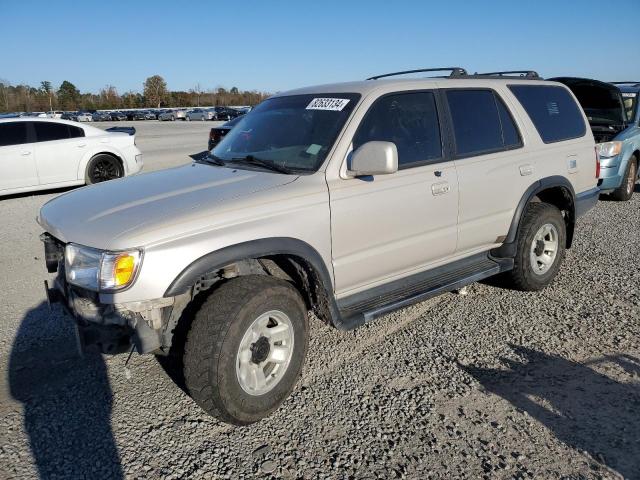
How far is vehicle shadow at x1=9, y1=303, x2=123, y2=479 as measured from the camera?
8.67ft

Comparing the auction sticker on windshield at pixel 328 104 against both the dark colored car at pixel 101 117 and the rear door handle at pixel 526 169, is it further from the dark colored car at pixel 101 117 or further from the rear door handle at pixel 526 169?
the dark colored car at pixel 101 117

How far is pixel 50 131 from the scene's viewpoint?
33.5 feet

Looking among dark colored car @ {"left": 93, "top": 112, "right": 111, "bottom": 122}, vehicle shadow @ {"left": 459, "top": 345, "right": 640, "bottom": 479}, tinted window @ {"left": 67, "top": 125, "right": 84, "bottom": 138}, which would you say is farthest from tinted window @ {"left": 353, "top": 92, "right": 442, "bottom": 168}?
dark colored car @ {"left": 93, "top": 112, "right": 111, "bottom": 122}

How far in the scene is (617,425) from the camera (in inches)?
112

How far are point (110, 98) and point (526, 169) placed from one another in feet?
278

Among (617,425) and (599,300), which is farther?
(599,300)

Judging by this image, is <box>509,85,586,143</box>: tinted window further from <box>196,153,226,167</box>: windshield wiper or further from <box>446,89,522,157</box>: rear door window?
<box>196,153,226,167</box>: windshield wiper

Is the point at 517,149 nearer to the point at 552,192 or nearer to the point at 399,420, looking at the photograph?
the point at 552,192

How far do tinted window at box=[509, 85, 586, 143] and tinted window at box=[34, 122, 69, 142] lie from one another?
904cm

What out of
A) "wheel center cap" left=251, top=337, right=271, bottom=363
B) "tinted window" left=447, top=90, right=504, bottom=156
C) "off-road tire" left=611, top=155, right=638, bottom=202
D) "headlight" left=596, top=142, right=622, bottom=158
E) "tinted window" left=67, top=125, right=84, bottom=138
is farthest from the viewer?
"tinted window" left=67, top=125, right=84, bottom=138

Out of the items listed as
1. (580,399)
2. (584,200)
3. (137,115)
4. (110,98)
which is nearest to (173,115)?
(137,115)

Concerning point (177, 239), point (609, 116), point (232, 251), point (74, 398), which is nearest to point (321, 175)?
point (232, 251)

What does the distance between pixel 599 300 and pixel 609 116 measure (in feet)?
19.4

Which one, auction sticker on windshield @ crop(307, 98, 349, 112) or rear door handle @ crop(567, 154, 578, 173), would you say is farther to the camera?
rear door handle @ crop(567, 154, 578, 173)
